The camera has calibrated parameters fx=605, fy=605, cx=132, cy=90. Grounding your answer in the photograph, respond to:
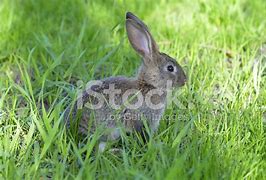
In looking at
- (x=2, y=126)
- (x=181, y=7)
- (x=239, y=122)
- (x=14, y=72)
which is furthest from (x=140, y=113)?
(x=181, y=7)

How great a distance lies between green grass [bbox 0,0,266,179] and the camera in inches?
134

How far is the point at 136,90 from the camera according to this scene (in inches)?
165

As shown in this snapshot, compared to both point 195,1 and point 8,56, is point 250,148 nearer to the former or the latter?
point 8,56

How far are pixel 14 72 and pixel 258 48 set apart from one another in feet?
6.98

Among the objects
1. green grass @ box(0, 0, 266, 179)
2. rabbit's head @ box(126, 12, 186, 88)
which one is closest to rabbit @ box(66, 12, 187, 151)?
rabbit's head @ box(126, 12, 186, 88)

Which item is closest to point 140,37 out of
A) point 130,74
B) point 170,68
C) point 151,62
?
point 151,62

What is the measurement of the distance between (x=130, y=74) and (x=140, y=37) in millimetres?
564

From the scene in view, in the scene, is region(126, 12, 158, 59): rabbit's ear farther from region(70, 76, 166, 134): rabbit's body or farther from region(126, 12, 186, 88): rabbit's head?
region(70, 76, 166, 134): rabbit's body

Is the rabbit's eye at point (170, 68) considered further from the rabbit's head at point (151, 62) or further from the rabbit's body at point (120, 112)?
the rabbit's body at point (120, 112)

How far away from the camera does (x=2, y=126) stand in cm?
399

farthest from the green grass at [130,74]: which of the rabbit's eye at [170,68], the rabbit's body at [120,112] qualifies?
the rabbit's eye at [170,68]

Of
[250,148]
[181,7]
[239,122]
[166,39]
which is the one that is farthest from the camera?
[181,7]

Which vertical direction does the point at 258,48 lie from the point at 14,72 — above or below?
above

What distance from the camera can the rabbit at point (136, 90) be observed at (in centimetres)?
398
